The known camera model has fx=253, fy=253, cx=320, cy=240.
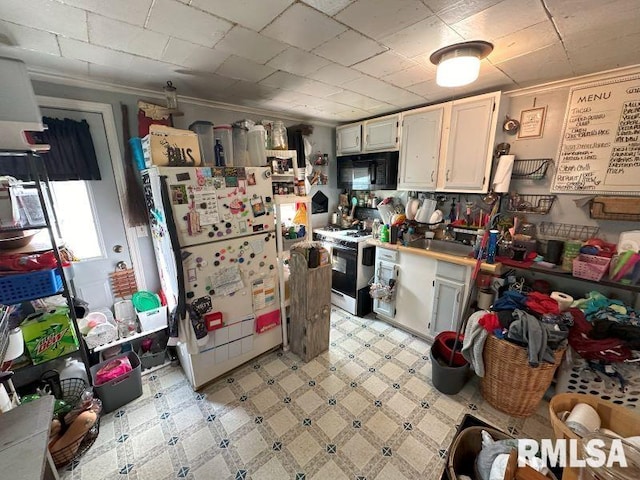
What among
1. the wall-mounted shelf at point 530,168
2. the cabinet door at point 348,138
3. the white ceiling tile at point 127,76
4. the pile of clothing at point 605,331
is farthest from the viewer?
the cabinet door at point 348,138

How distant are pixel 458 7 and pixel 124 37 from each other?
1666 millimetres

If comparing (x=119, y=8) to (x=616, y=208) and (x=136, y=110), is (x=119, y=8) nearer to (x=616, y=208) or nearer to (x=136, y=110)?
(x=136, y=110)

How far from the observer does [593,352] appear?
5.16 ft

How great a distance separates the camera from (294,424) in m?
1.76

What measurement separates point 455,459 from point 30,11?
275 cm

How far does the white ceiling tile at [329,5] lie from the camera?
3.58ft

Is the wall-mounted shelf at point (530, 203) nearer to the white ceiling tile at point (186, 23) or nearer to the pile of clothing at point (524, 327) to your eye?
the pile of clothing at point (524, 327)

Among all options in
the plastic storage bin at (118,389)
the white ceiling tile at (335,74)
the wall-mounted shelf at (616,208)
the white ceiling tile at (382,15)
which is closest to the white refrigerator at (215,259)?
the plastic storage bin at (118,389)

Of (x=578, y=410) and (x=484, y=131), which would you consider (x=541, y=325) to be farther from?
(x=484, y=131)

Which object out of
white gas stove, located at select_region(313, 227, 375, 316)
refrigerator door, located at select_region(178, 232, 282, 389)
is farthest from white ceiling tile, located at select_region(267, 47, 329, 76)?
white gas stove, located at select_region(313, 227, 375, 316)

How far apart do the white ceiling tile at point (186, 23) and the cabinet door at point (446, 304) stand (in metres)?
2.47

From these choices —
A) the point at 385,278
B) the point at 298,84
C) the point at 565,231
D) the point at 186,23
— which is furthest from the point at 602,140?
the point at 186,23

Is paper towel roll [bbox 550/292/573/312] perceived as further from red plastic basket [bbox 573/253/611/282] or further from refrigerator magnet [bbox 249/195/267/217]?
refrigerator magnet [bbox 249/195/267/217]

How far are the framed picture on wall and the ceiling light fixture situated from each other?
1111 mm
